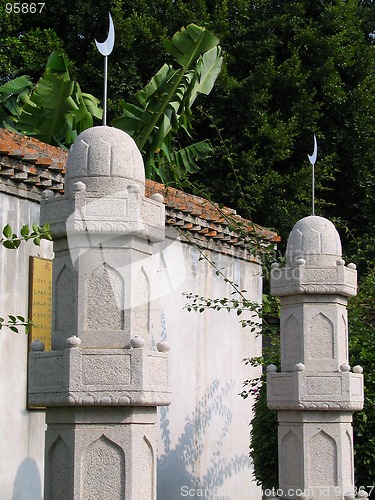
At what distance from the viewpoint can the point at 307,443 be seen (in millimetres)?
7195

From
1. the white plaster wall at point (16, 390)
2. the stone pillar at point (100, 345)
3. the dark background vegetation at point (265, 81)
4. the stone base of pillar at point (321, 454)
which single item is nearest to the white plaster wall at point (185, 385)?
the white plaster wall at point (16, 390)

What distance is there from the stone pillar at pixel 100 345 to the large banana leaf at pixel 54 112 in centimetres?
573

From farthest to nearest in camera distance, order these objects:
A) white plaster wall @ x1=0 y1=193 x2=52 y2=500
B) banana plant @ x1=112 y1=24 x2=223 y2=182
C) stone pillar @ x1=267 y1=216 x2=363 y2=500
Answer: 1. banana plant @ x1=112 y1=24 x2=223 y2=182
2. white plaster wall @ x1=0 y1=193 x2=52 y2=500
3. stone pillar @ x1=267 y1=216 x2=363 y2=500

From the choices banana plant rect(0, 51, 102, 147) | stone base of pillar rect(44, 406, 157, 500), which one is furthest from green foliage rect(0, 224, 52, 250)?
banana plant rect(0, 51, 102, 147)

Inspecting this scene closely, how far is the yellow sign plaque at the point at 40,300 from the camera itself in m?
8.05

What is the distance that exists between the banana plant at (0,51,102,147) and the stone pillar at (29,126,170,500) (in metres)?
5.72

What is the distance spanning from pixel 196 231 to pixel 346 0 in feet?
36.1

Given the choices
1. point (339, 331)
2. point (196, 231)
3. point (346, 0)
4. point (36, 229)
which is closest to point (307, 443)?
point (339, 331)

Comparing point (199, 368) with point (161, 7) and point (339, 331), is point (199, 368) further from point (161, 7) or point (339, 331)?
point (161, 7)

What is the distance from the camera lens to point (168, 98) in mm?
11828

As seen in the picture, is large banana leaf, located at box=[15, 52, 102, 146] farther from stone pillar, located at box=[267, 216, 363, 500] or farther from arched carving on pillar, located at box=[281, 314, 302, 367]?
arched carving on pillar, located at box=[281, 314, 302, 367]

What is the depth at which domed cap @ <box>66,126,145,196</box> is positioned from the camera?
5.04 meters

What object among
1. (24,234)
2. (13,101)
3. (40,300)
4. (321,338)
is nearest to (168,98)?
(13,101)

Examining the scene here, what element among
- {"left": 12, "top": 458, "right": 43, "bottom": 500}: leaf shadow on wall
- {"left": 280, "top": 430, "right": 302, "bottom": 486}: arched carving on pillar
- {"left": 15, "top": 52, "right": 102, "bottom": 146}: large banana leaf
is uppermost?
{"left": 15, "top": 52, "right": 102, "bottom": 146}: large banana leaf
